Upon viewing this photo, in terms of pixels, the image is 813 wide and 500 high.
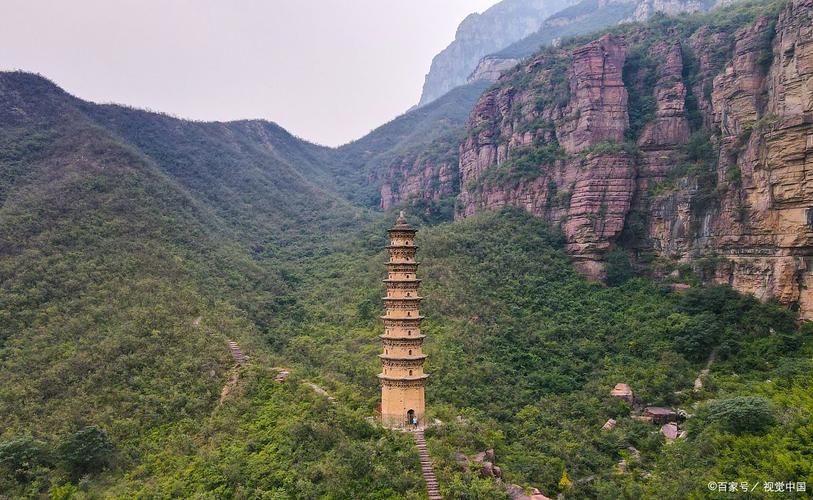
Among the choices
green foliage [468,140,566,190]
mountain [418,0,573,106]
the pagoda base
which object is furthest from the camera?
mountain [418,0,573,106]

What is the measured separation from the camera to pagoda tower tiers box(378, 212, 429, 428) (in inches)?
1270

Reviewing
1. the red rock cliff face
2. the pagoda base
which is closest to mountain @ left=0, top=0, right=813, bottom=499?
the red rock cliff face

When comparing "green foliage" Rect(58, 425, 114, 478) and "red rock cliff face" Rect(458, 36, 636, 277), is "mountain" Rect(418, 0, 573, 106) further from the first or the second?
"green foliage" Rect(58, 425, 114, 478)

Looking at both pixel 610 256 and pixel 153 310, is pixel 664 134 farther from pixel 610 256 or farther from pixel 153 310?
pixel 153 310

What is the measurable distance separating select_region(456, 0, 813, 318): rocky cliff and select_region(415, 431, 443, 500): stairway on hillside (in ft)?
77.1

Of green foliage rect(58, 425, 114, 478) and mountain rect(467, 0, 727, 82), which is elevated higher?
mountain rect(467, 0, 727, 82)

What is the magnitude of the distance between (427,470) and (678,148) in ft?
122

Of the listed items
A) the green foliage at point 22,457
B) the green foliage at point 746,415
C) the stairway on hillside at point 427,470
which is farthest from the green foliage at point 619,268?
the green foliage at point 22,457

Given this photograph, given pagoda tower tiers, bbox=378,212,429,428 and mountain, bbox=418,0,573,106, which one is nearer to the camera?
pagoda tower tiers, bbox=378,212,429,428

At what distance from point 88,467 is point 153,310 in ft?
39.9

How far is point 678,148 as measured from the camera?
55156 mm

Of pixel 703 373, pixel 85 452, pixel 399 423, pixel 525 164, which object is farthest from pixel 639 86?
pixel 85 452

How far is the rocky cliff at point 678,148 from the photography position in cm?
4069

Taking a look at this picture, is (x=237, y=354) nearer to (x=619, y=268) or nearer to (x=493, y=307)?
(x=493, y=307)
